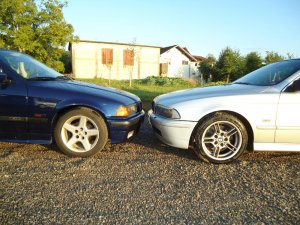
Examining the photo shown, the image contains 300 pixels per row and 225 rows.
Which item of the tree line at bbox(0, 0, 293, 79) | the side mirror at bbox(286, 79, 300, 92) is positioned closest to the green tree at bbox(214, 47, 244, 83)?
the tree line at bbox(0, 0, 293, 79)

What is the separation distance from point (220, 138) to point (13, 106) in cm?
287

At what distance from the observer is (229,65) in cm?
2870

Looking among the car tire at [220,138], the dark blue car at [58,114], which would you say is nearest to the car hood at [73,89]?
the dark blue car at [58,114]

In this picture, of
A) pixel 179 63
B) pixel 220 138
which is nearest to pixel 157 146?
pixel 220 138

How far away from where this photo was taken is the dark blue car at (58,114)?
3555 millimetres

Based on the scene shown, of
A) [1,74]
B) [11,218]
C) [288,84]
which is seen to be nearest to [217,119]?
[288,84]

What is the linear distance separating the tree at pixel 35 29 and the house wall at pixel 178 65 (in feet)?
53.7

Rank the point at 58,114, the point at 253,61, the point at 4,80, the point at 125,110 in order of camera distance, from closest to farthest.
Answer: the point at 4,80 < the point at 58,114 < the point at 125,110 < the point at 253,61

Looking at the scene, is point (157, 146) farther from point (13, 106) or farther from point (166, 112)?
point (13, 106)

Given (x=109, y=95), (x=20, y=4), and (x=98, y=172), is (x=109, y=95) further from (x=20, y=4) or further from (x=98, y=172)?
(x=20, y=4)

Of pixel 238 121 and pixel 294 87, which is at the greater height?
pixel 294 87

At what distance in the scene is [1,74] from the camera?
3.58m

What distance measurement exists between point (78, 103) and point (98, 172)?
1036 millimetres

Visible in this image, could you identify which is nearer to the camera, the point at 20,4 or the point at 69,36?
the point at 20,4
